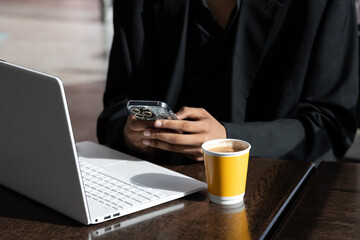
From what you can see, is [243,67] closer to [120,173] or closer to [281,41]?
[281,41]

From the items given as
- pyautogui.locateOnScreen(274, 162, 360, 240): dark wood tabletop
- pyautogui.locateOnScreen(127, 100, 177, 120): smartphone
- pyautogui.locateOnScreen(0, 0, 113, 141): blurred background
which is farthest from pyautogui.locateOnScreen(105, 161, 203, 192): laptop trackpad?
pyautogui.locateOnScreen(0, 0, 113, 141): blurred background

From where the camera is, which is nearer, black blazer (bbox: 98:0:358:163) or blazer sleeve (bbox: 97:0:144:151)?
black blazer (bbox: 98:0:358:163)

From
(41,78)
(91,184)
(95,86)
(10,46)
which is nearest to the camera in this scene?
(41,78)

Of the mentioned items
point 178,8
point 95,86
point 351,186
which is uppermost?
point 178,8

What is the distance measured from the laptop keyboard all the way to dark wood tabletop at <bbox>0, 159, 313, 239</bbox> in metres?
0.03

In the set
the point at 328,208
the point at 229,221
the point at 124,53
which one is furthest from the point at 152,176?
the point at 124,53

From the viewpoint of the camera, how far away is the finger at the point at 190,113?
3.90 ft

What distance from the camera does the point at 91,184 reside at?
3.59 ft

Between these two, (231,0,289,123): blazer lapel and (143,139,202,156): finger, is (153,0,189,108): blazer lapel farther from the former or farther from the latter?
(143,139,202,156): finger

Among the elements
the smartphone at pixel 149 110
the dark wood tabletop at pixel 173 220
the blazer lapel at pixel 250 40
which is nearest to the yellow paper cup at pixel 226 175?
the dark wood tabletop at pixel 173 220

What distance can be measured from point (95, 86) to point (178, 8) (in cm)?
358

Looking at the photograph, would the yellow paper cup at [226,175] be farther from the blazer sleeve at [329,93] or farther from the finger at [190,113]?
the blazer sleeve at [329,93]

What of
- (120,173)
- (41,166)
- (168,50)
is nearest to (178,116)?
(120,173)

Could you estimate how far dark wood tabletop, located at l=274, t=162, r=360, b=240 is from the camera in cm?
92
